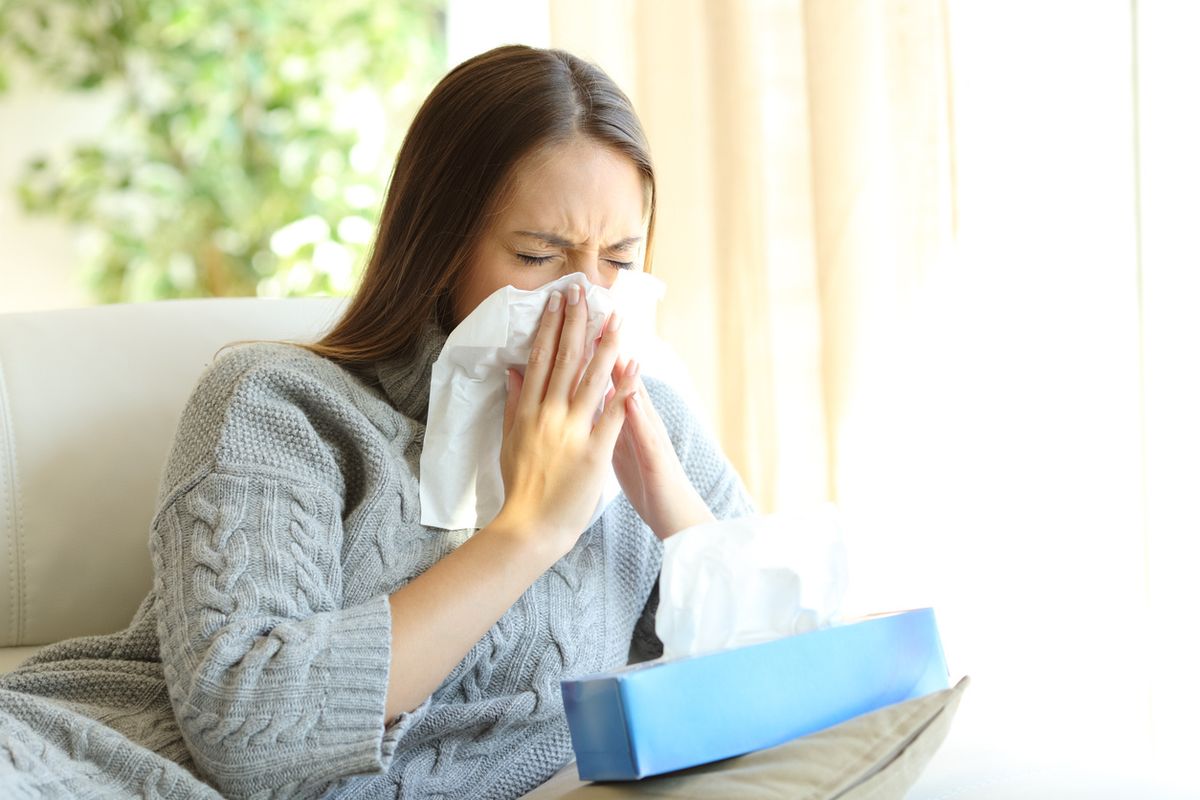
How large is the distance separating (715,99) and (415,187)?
2.16ft

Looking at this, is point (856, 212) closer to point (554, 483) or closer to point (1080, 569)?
point (1080, 569)

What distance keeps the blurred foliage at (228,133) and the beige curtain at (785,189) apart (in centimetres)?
120

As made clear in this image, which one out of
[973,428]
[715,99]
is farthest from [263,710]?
[715,99]

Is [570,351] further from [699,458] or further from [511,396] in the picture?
[699,458]

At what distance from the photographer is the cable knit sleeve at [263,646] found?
0.85 metres

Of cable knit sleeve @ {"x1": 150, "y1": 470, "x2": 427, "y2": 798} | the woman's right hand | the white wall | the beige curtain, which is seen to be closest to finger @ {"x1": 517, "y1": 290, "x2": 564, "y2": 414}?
the woman's right hand

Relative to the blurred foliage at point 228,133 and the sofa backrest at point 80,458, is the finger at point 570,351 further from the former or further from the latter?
the blurred foliage at point 228,133

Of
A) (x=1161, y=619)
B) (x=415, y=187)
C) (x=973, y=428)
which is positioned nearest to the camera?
(x=415, y=187)

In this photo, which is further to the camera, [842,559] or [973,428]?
[973,428]

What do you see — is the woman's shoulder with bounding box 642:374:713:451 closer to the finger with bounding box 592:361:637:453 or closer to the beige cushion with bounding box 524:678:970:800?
the finger with bounding box 592:361:637:453

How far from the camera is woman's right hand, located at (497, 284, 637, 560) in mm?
1013

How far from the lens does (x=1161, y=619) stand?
1.33 m

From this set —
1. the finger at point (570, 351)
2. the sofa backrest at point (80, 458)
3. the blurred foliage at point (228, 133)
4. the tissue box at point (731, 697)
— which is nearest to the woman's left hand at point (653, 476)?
the finger at point (570, 351)

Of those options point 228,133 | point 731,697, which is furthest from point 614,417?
point 228,133
